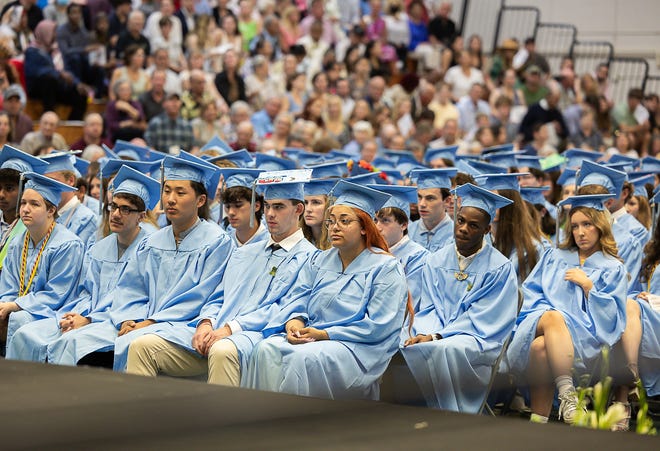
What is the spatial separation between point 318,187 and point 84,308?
5.68ft

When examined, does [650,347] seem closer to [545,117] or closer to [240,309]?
[240,309]

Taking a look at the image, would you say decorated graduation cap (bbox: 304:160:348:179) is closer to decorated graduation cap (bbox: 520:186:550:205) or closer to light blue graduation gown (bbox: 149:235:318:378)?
decorated graduation cap (bbox: 520:186:550:205)

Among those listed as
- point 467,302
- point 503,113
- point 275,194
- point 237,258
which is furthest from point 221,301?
point 503,113

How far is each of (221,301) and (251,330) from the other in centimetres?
43

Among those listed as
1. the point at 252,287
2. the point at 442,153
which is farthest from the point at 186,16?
the point at 252,287

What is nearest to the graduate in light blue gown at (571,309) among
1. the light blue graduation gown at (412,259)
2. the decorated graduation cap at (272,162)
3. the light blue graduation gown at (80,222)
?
the light blue graduation gown at (412,259)

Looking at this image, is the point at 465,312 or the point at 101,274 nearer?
the point at 465,312

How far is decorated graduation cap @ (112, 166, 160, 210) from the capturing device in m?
7.16

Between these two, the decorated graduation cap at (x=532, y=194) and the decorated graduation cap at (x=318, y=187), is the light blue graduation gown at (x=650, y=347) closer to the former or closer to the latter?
the decorated graduation cap at (x=532, y=194)

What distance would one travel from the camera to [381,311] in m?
6.04

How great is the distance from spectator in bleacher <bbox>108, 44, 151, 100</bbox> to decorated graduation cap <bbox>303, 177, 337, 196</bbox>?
7.11 metres

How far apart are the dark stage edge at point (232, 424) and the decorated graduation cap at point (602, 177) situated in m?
6.58

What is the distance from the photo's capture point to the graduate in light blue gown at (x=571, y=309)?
6.66m

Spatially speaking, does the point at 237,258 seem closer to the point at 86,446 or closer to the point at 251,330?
the point at 251,330
